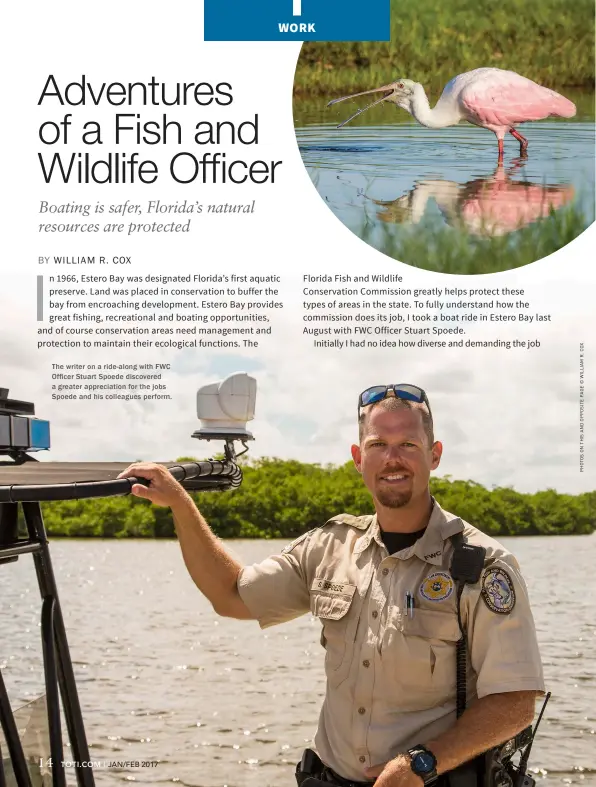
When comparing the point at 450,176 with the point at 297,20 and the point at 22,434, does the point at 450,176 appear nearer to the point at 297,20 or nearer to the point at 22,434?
the point at 297,20

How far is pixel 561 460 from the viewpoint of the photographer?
5.74 metres

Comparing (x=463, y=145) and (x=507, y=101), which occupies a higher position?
(x=507, y=101)

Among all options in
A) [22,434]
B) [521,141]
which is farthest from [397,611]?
[521,141]

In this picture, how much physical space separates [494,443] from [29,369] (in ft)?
9.18

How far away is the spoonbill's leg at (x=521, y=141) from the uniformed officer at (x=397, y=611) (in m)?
3.02

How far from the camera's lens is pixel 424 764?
145 centimetres

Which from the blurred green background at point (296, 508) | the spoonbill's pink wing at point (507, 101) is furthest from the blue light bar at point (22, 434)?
the blurred green background at point (296, 508)

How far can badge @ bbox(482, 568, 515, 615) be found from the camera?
148 centimetres

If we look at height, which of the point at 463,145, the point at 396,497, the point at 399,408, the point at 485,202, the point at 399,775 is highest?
the point at 463,145

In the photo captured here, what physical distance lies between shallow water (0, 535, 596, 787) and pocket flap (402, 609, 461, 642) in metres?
2.22

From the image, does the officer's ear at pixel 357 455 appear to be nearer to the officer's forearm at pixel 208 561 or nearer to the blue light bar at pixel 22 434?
the officer's forearm at pixel 208 561

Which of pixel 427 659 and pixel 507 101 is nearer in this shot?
pixel 427 659

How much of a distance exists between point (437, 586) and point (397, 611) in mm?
73

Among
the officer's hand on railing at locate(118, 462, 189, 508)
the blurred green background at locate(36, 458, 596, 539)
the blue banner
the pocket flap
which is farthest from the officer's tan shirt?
the blurred green background at locate(36, 458, 596, 539)
